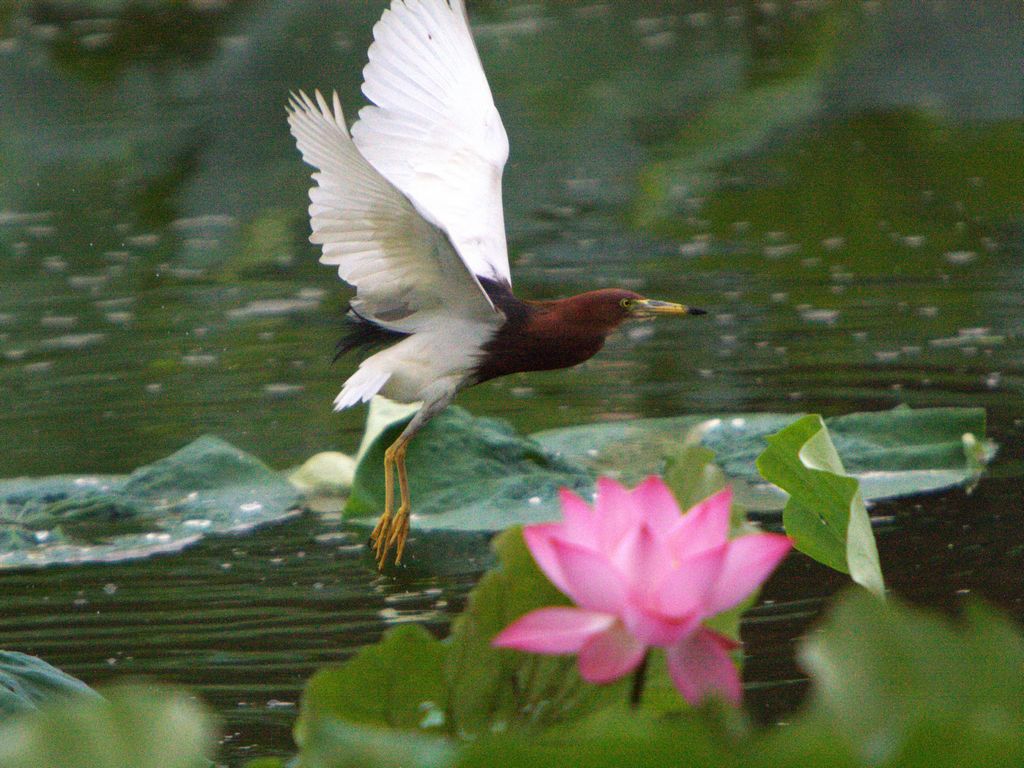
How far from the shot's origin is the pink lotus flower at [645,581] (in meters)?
1.07

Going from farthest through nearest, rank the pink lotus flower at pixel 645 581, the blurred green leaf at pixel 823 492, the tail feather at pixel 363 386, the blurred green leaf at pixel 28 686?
the tail feather at pixel 363 386 → the blurred green leaf at pixel 28 686 → the blurred green leaf at pixel 823 492 → the pink lotus flower at pixel 645 581

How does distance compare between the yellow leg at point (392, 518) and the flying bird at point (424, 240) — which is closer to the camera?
the flying bird at point (424, 240)

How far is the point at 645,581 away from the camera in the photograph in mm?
1079

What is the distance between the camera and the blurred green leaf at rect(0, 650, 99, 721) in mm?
2046

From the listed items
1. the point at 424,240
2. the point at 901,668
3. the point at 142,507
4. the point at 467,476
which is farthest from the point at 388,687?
the point at 142,507

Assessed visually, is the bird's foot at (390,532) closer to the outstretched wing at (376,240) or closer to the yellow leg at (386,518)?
the yellow leg at (386,518)

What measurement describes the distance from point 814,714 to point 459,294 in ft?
11.8

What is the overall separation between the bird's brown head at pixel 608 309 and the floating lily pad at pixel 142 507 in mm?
1457

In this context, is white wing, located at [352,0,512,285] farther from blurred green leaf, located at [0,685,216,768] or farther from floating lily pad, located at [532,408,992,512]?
blurred green leaf, located at [0,685,216,768]

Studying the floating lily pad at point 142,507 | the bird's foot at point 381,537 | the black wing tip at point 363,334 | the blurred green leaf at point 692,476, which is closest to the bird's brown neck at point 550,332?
the black wing tip at point 363,334

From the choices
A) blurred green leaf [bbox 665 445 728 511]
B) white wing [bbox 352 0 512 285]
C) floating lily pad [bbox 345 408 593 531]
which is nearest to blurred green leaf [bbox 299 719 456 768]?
blurred green leaf [bbox 665 445 728 511]

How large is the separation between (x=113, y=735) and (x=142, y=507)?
4694 mm

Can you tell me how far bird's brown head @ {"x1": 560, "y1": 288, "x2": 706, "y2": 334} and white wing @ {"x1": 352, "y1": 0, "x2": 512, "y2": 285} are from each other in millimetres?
388

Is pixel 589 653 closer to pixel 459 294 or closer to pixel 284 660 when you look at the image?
pixel 284 660
